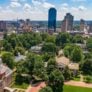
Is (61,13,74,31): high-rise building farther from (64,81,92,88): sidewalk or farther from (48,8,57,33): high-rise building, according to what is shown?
(64,81,92,88): sidewalk

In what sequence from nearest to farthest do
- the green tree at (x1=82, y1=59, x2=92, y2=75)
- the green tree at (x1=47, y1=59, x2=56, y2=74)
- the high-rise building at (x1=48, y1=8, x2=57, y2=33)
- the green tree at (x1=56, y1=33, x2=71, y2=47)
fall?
1. the green tree at (x1=47, y1=59, x2=56, y2=74)
2. the green tree at (x1=82, y1=59, x2=92, y2=75)
3. the green tree at (x1=56, y1=33, x2=71, y2=47)
4. the high-rise building at (x1=48, y1=8, x2=57, y2=33)

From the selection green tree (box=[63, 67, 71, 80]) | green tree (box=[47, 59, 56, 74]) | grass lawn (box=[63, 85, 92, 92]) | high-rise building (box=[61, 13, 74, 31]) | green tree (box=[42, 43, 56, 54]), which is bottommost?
grass lawn (box=[63, 85, 92, 92])

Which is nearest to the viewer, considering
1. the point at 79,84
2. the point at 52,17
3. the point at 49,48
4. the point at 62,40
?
the point at 79,84

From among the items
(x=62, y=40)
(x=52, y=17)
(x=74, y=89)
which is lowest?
(x=74, y=89)

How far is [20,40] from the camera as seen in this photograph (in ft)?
305

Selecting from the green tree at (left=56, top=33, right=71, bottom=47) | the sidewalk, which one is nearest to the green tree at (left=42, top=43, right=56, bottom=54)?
the green tree at (left=56, top=33, right=71, bottom=47)

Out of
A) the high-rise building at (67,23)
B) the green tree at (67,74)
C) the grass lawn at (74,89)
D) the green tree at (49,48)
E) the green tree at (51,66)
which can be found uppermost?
the high-rise building at (67,23)

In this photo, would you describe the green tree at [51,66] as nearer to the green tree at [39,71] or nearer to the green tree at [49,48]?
the green tree at [39,71]

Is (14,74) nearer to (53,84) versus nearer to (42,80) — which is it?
(42,80)

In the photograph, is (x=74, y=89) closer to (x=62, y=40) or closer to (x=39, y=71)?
(x=39, y=71)

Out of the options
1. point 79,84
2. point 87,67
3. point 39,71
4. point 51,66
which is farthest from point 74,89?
point 87,67

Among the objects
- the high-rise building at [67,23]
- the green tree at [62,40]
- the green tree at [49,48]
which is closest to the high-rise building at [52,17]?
the high-rise building at [67,23]

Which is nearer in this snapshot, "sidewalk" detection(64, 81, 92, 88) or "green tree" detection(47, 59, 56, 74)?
"sidewalk" detection(64, 81, 92, 88)

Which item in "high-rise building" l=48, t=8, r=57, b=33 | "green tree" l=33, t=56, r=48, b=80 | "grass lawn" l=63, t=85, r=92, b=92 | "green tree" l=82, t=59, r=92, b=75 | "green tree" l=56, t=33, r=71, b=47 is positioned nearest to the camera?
"grass lawn" l=63, t=85, r=92, b=92
